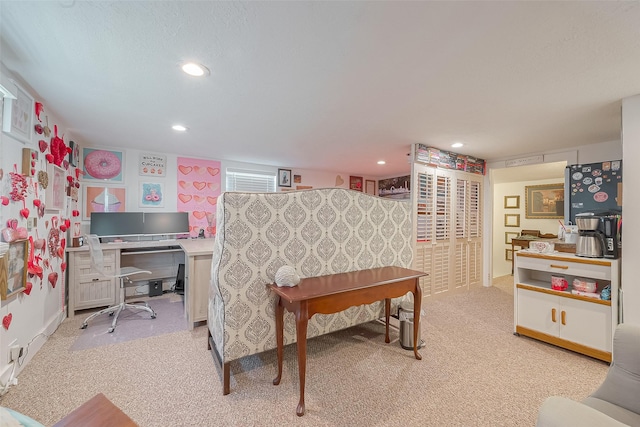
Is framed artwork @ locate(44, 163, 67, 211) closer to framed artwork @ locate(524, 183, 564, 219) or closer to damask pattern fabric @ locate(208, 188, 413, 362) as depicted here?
damask pattern fabric @ locate(208, 188, 413, 362)

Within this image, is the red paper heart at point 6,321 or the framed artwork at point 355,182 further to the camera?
the framed artwork at point 355,182

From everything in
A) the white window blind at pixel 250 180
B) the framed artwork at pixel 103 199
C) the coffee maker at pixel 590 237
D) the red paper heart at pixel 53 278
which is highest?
the white window blind at pixel 250 180

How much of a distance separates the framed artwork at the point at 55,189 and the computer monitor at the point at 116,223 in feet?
2.36

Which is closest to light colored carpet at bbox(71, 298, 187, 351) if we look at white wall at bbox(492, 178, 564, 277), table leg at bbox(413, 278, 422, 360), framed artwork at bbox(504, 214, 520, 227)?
table leg at bbox(413, 278, 422, 360)

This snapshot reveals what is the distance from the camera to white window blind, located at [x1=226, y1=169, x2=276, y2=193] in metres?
4.85

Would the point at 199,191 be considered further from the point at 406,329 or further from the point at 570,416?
the point at 570,416

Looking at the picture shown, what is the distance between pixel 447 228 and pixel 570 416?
3442 mm

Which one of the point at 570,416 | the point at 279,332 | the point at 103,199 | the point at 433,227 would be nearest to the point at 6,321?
the point at 279,332

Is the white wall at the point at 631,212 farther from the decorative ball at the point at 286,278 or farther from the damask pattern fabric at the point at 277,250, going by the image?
the decorative ball at the point at 286,278

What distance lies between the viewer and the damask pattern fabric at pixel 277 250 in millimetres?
1860

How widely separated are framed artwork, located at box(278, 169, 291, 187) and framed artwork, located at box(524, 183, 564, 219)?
507 centimetres

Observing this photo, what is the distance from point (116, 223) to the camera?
382cm

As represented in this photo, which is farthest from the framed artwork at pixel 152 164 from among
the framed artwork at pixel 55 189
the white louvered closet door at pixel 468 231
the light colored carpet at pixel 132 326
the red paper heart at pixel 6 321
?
the white louvered closet door at pixel 468 231

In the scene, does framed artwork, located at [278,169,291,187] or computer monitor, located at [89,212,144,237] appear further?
framed artwork, located at [278,169,291,187]
